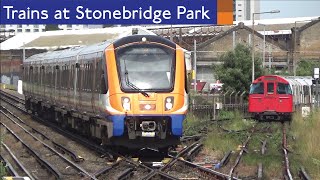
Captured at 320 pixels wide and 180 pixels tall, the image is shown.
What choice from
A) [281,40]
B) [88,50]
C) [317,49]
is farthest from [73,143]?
[281,40]

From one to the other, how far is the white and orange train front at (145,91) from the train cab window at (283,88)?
18.9 meters

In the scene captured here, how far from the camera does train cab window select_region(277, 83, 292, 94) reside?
116 ft

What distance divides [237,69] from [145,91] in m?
30.6

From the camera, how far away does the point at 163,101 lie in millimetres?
16734

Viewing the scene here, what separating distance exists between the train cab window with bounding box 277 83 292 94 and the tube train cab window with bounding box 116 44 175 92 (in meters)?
19.1

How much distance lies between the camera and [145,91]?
1670cm

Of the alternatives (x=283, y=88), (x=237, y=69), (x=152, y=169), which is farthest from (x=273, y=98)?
(x=152, y=169)

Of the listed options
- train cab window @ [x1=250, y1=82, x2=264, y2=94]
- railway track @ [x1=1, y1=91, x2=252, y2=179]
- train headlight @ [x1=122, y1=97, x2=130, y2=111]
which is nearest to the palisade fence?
train cab window @ [x1=250, y1=82, x2=264, y2=94]

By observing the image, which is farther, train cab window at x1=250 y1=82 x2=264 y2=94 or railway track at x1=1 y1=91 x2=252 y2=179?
train cab window at x1=250 y1=82 x2=264 y2=94

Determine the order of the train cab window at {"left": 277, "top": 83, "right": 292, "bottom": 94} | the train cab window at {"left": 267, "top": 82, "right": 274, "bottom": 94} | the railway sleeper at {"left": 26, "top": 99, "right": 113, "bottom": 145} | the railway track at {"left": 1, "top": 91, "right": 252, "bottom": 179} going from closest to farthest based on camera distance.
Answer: the railway track at {"left": 1, "top": 91, "right": 252, "bottom": 179}, the railway sleeper at {"left": 26, "top": 99, "right": 113, "bottom": 145}, the train cab window at {"left": 277, "top": 83, "right": 292, "bottom": 94}, the train cab window at {"left": 267, "top": 82, "right": 274, "bottom": 94}

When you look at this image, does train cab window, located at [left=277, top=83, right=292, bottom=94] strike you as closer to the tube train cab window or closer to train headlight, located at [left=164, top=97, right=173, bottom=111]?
the tube train cab window

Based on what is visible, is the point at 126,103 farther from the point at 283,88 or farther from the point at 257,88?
the point at 257,88

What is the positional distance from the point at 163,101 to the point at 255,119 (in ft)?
68.3

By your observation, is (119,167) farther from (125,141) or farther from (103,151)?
(103,151)
